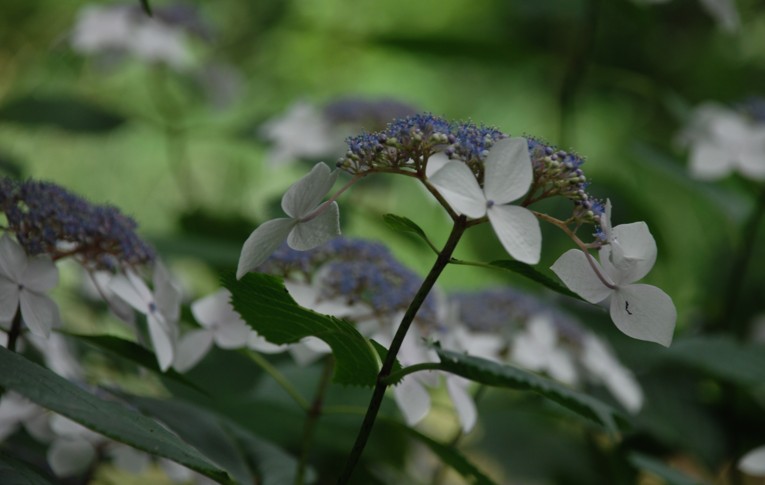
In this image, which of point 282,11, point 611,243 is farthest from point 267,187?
point 611,243

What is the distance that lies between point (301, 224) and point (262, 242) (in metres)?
0.02

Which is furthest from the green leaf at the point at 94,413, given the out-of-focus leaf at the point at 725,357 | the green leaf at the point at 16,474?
the out-of-focus leaf at the point at 725,357

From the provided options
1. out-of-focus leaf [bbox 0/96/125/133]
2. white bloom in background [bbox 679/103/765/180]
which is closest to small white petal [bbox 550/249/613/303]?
white bloom in background [bbox 679/103/765/180]

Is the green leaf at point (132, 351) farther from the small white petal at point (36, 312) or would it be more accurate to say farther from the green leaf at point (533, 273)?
the green leaf at point (533, 273)

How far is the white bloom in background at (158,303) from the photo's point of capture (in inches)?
22.4

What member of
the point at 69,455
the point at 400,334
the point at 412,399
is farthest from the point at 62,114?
the point at 400,334

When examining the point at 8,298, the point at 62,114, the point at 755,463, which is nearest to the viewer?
the point at 8,298

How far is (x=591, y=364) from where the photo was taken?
2.88 feet

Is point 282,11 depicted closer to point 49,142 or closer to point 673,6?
point 49,142

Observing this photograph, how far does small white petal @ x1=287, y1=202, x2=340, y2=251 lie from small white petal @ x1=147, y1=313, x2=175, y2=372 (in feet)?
0.52

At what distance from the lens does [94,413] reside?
431mm

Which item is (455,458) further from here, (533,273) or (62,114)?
(62,114)

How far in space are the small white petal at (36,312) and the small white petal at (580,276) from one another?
0.28 metres

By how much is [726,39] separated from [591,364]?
4.06 ft
